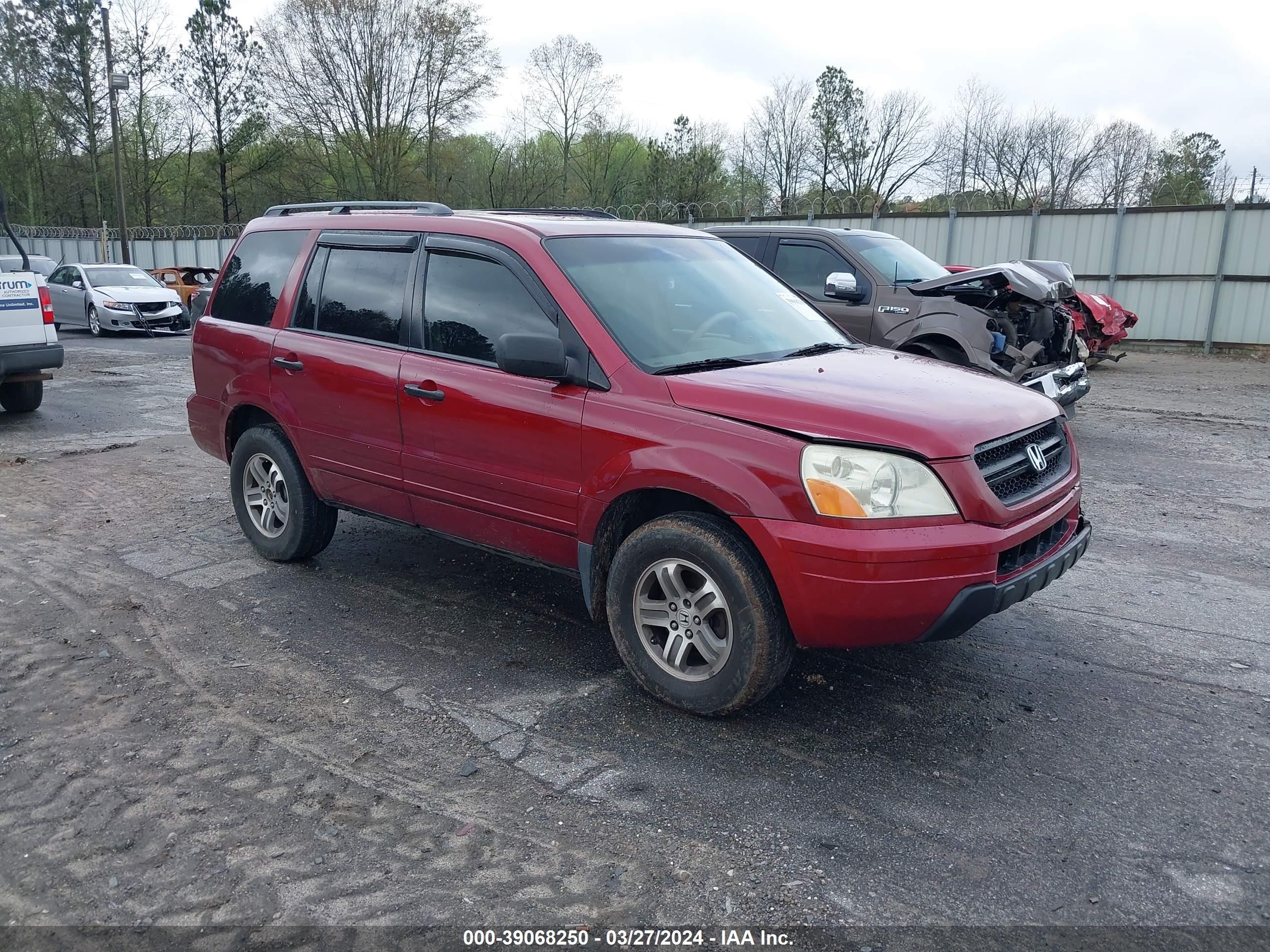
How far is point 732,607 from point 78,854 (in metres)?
2.23

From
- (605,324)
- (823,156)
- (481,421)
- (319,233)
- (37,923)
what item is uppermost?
(823,156)

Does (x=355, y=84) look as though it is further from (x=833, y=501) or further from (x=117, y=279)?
(x=833, y=501)

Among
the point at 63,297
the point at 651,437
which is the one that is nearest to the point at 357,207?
the point at 651,437

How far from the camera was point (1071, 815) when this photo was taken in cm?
316

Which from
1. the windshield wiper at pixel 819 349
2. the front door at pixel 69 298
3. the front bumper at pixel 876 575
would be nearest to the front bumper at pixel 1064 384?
the windshield wiper at pixel 819 349

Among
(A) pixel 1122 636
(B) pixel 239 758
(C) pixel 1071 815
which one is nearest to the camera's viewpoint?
(C) pixel 1071 815

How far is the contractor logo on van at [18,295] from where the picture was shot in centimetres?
966

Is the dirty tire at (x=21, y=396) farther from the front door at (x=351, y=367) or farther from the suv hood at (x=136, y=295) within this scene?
the suv hood at (x=136, y=295)

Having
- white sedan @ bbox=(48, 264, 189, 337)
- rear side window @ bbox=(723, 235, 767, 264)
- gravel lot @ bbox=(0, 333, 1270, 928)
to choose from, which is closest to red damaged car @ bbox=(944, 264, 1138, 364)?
rear side window @ bbox=(723, 235, 767, 264)

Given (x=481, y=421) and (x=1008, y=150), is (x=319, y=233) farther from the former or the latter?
(x=1008, y=150)

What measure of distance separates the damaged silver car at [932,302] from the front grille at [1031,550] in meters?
4.65

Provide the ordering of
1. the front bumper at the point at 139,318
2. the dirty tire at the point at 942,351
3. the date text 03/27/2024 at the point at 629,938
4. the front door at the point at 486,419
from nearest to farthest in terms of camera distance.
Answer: the date text 03/27/2024 at the point at 629,938, the front door at the point at 486,419, the dirty tire at the point at 942,351, the front bumper at the point at 139,318

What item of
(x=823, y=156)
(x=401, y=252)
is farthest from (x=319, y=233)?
(x=823, y=156)

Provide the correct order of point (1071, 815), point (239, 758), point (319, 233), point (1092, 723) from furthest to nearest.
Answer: point (319, 233)
point (1092, 723)
point (239, 758)
point (1071, 815)
